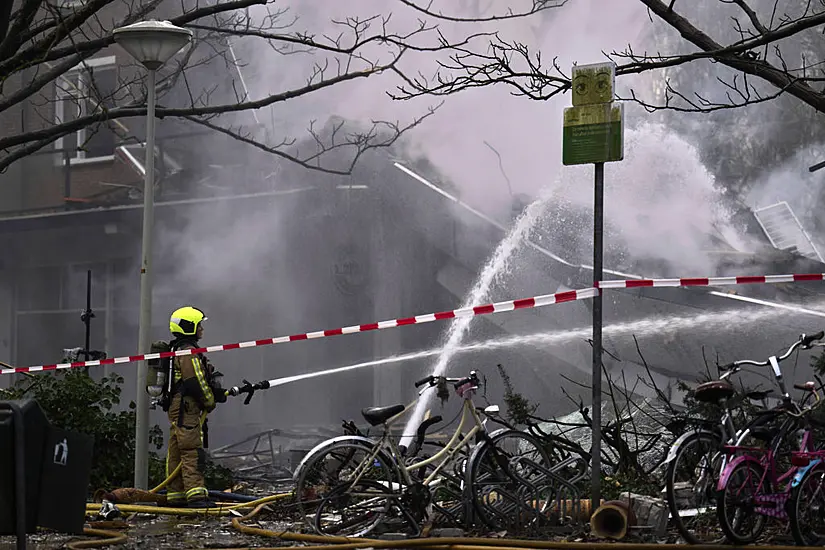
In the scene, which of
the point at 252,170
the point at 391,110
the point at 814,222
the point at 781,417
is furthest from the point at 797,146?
the point at 781,417

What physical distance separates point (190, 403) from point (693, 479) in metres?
3.99

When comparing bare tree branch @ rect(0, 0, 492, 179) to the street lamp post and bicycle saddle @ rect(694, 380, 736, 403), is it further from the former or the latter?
bicycle saddle @ rect(694, 380, 736, 403)

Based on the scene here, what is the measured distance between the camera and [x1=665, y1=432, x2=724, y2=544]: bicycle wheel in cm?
633

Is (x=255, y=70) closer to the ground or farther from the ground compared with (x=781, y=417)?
farther from the ground

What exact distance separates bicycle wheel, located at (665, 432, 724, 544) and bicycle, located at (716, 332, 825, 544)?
0.10 meters

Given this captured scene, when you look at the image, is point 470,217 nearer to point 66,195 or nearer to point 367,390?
point 367,390

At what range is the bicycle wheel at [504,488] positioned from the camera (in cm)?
713

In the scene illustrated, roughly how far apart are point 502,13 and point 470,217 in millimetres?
2659

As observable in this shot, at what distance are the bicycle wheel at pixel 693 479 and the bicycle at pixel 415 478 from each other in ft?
2.87

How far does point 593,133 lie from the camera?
7215 millimetres

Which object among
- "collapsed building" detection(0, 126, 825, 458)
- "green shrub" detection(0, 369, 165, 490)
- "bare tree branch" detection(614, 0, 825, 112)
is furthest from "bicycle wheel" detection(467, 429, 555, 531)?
"collapsed building" detection(0, 126, 825, 458)

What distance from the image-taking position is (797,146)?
15.3m

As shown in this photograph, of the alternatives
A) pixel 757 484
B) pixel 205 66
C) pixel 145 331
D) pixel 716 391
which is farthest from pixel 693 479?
pixel 205 66

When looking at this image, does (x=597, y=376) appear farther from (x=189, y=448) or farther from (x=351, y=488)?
(x=189, y=448)
